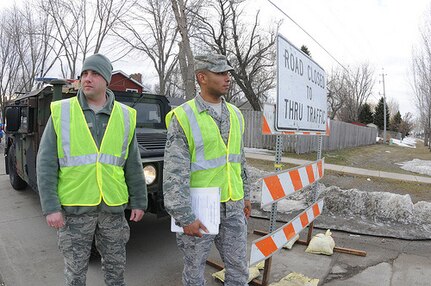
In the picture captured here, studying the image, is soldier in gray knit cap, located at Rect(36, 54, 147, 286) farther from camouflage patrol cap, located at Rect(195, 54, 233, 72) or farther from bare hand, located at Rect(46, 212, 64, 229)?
camouflage patrol cap, located at Rect(195, 54, 233, 72)

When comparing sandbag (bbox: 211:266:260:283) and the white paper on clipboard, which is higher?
the white paper on clipboard

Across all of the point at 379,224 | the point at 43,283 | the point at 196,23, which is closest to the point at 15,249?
the point at 43,283

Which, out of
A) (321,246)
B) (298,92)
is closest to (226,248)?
(298,92)

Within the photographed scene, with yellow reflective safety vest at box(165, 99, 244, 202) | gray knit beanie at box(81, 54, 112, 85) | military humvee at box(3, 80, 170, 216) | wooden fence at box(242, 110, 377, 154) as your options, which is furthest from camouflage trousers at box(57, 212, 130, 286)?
wooden fence at box(242, 110, 377, 154)

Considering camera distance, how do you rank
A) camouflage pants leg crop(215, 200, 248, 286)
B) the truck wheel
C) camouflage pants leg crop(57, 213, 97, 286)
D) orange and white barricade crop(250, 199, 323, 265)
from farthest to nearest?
1. the truck wheel
2. orange and white barricade crop(250, 199, 323, 265)
3. camouflage pants leg crop(215, 200, 248, 286)
4. camouflage pants leg crop(57, 213, 97, 286)

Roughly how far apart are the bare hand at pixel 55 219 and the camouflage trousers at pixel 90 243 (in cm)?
8

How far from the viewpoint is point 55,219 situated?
→ 2.15 meters

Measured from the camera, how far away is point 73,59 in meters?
27.8

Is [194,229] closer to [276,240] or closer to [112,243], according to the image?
[112,243]

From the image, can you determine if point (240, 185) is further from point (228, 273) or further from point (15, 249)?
point (15, 249)

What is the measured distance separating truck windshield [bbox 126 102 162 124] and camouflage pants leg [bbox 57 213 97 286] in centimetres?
315

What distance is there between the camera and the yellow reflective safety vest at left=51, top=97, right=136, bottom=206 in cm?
223

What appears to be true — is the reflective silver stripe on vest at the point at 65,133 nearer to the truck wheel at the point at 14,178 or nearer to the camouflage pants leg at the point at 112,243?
the camouflage pants leg at the point at 112,243

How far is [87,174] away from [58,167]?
7.9 inches
